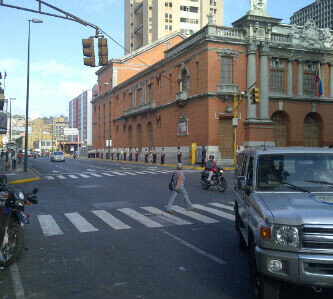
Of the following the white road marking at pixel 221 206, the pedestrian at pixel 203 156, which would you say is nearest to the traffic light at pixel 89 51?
the white road marking at pixel 221 206

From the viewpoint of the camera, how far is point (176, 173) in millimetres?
12414

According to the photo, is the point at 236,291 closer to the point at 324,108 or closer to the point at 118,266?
the point at 118,266

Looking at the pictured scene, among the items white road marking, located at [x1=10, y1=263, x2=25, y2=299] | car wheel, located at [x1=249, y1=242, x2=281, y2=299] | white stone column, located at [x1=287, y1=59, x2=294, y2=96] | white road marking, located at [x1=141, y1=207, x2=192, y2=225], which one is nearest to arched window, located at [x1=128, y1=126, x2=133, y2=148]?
white stone column, located at [x1=287, y1=59, x2=294, y2=96]

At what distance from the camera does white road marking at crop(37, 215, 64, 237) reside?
9.15 metres

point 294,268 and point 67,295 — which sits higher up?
point 294,268

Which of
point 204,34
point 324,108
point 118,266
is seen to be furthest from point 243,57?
point 118,266

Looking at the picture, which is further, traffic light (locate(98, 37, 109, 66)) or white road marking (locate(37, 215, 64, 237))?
traffic light (locate(98, 37, 109, 66))

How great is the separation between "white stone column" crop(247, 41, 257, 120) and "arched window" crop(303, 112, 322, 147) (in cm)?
815

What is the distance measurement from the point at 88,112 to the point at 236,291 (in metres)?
191

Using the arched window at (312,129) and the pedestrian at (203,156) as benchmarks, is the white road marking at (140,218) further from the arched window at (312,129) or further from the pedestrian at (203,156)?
the arched window at (312,129)

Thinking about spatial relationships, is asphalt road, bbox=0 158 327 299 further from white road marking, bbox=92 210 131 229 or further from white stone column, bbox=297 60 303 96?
white stone column, bbox=297 60 303 96

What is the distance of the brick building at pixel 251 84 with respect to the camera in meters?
40.3

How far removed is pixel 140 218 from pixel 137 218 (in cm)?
9

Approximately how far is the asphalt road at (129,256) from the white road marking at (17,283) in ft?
0.04
